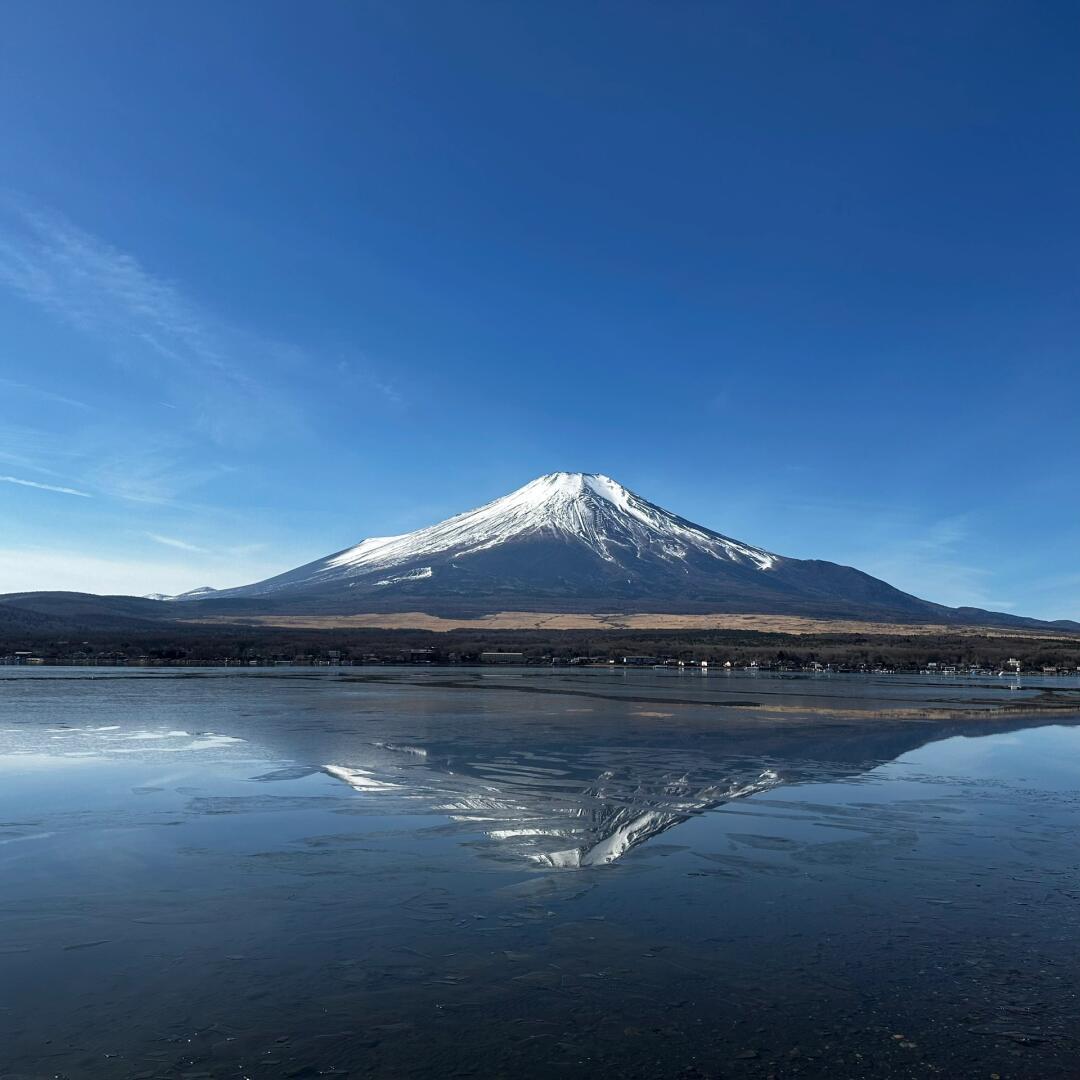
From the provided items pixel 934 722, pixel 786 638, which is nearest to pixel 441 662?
pixel 786 638

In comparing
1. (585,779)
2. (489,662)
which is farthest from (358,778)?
(489,662)

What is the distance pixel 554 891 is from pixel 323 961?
3001 mm

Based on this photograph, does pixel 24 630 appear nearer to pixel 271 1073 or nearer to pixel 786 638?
pixel 786 638

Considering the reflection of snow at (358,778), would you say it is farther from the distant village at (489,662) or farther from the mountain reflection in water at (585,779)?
the distant village at (489,662)

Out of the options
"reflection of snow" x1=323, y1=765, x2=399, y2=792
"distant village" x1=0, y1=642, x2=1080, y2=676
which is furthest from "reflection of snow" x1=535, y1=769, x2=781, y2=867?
"distant village" x1=0, y1=642, x2=1080, y2=676

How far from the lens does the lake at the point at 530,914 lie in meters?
6.44


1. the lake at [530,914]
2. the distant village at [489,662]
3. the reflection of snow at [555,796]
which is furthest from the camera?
the distant village at [489,662]

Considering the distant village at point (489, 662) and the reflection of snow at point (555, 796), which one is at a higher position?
the distant village at point (489, 662)

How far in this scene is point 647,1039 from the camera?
6.53 metres

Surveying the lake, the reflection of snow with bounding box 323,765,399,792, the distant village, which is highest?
the distant village

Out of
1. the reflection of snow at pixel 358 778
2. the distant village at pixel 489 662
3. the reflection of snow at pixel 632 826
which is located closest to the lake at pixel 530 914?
the reflection of snow at pixel 632 826

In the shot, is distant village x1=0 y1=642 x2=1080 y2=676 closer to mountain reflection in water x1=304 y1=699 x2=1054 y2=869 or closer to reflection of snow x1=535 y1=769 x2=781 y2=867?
mountain reflection in water x1=304 y1=699 x2=1054 y2=869

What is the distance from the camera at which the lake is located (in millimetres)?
6441

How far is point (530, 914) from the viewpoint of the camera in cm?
922
